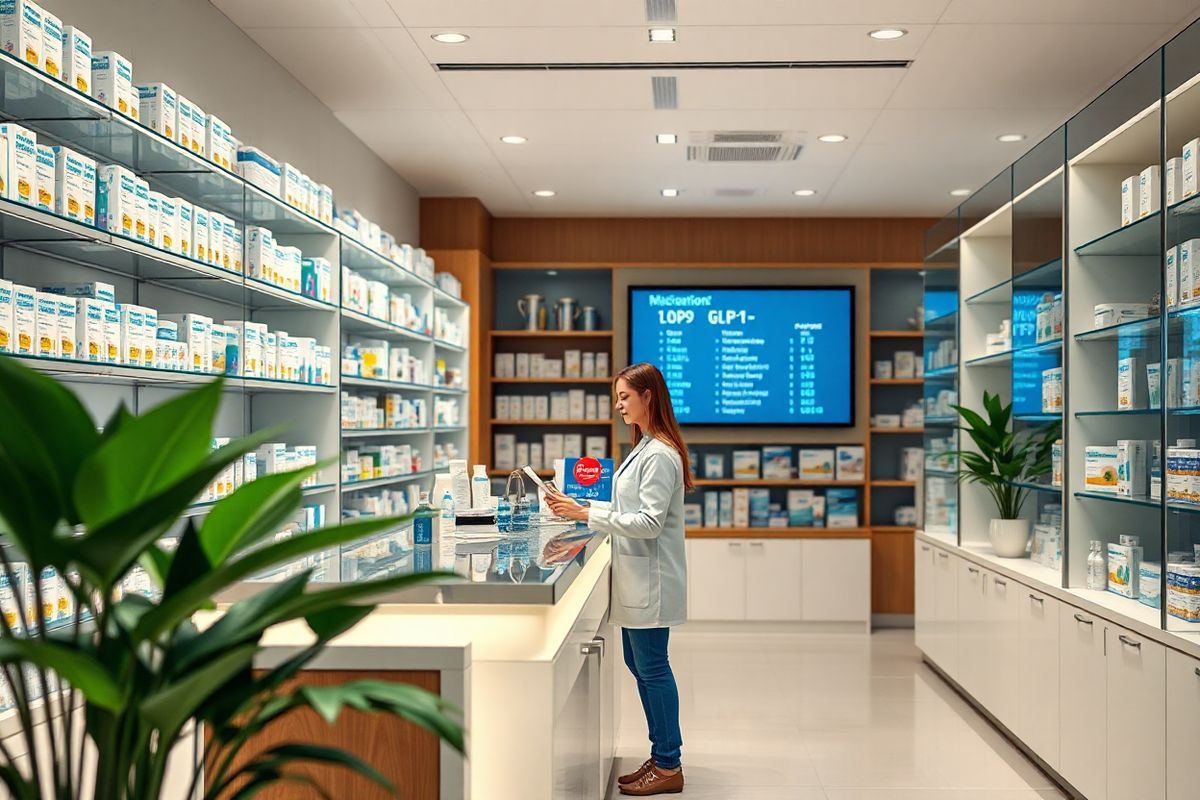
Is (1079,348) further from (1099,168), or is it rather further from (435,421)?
(435,421)

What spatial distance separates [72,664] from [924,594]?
604cm

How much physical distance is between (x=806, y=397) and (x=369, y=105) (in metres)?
4.18

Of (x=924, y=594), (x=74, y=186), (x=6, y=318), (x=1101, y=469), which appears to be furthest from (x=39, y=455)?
(x=924, y=594)

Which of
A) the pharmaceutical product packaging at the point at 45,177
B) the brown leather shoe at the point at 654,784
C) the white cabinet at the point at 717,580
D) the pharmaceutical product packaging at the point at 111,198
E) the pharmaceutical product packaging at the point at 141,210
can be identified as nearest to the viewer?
the pharmaceutical product packaging at the point at 45,177

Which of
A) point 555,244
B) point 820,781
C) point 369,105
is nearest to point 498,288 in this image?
point 555,244

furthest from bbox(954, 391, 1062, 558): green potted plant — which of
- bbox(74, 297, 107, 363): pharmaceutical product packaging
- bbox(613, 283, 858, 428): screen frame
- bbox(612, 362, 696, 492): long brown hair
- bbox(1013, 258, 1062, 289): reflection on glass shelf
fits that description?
bbox(74, 297, 107, 363): pharmaceutical product packaging

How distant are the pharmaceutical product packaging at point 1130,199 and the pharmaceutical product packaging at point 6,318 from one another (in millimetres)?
3464

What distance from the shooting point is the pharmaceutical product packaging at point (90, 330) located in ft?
9.53

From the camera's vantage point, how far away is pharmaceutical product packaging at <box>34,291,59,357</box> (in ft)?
8.85

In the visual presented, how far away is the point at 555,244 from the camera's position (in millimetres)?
A: 8742

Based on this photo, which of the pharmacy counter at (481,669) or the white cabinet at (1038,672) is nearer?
the pharmacy counter at (481,669)

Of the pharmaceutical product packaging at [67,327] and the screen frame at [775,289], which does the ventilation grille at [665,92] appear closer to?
the screen frame at [775,289]

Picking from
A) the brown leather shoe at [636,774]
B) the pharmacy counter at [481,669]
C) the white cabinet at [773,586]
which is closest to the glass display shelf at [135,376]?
the pharmacy counter at [481,669]

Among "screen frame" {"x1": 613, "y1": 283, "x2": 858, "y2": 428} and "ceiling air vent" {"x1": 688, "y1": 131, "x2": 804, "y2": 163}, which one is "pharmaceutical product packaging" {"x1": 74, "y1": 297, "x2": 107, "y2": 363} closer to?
"ceiling air vent" {"x1": 688, "y1": 131, "x2": 804, "y2": 163}
